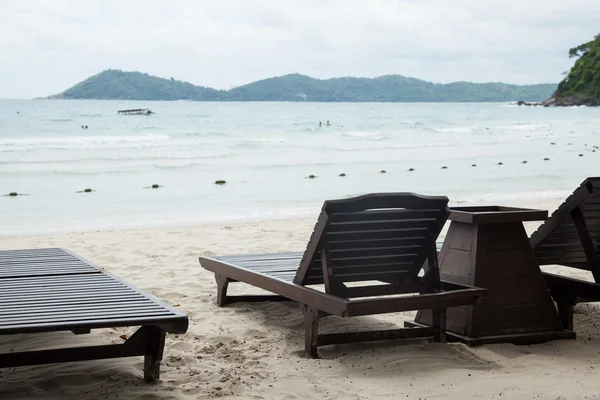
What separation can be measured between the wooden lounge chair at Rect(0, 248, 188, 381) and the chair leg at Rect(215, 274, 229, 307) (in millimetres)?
1272

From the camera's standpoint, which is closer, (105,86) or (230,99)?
(105,86)

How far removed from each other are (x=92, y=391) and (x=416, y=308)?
1838mm

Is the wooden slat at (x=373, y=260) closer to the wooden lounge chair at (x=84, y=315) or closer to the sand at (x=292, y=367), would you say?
the sand at (x=292, y=367)

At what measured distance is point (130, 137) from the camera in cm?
4169

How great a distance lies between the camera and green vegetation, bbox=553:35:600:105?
10538 centimetres

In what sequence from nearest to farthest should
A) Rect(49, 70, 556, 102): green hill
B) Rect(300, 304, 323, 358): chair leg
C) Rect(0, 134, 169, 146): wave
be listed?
Rect(300, 304, 323, 358): chair leg, Rect(0, 134, 169, 146): wave, Rect(49, 70, 556, 102): green hill

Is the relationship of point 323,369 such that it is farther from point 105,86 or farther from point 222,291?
point 105,86

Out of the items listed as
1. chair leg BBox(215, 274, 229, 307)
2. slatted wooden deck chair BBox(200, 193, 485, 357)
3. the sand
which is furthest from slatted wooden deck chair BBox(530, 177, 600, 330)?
chair leg BBox(215, 274, 229, 307)

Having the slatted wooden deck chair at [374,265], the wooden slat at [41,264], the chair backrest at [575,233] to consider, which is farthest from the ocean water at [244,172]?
the slatted wooden deck chair at [374,265]

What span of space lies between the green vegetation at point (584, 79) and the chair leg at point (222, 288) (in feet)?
347

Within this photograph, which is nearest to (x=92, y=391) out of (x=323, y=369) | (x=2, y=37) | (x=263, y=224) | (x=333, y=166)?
(x=323, y=369)

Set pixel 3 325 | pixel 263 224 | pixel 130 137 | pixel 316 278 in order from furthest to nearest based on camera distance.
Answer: pixel 130 137 < pixel 263 224 < pixel 316 278 < pixel 3 325

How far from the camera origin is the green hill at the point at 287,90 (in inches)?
4562

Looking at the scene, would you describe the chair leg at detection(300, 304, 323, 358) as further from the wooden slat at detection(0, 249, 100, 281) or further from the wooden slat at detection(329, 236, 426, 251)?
the wooden slat at detection(0, 249, 100, 281)
